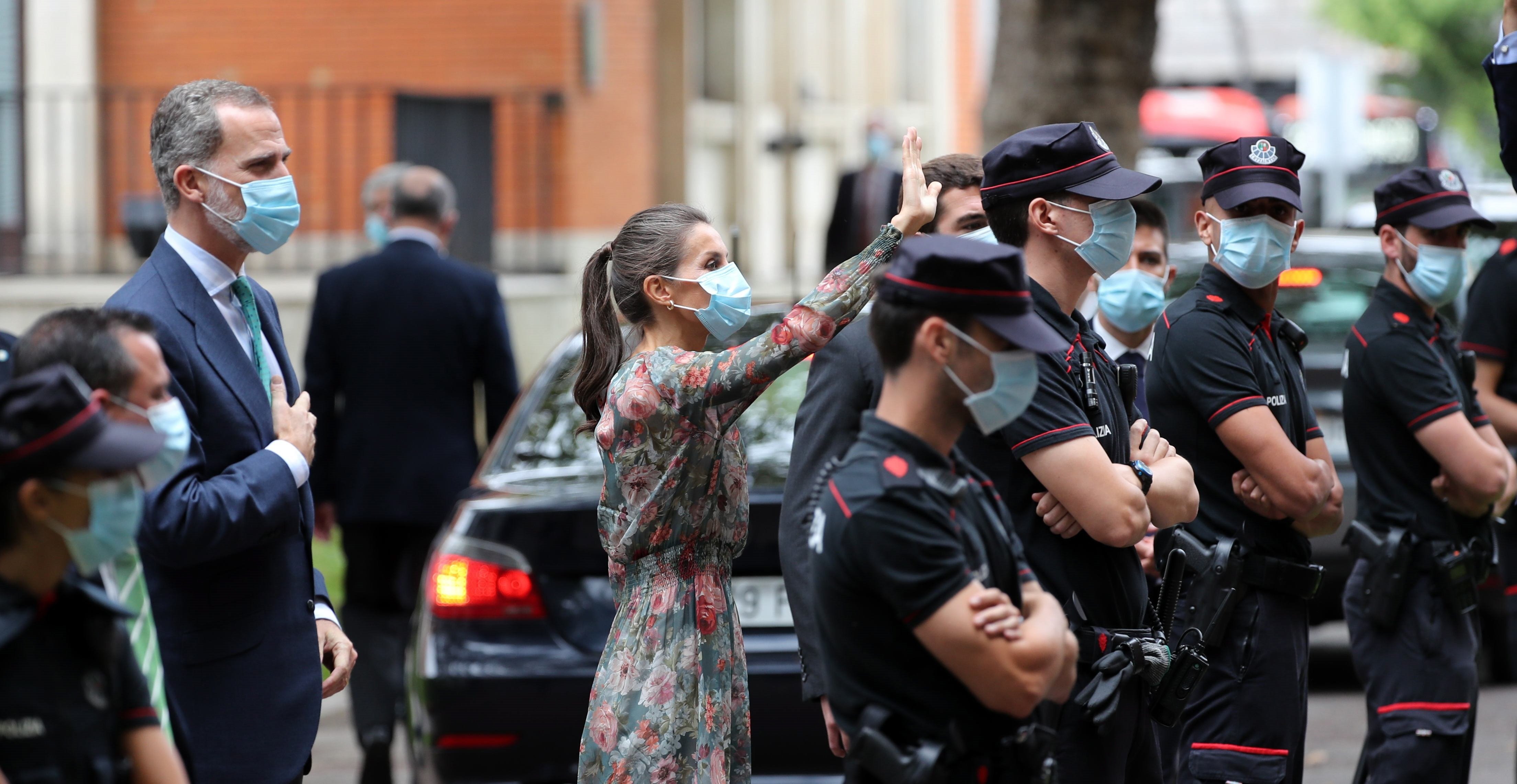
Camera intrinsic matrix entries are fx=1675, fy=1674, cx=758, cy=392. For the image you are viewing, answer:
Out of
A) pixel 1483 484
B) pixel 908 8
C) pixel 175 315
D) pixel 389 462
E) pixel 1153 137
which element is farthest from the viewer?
pixel 1153 137

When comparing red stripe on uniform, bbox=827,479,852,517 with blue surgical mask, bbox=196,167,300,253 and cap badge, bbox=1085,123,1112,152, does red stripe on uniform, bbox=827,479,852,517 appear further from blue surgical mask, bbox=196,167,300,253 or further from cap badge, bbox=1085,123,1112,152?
blue surgical mask, bbox=196,167,300,253

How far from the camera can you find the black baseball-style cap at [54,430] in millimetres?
2451

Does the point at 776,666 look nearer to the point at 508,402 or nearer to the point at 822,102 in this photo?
the point at 508,402

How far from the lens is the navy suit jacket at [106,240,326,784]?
3359 millimetres

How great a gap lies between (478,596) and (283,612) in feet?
4.55

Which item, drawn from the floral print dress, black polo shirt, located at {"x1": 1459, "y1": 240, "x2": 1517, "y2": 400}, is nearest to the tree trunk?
black polo shirt, located at {"x1": 1459, "y1": 240, "x2": 1517, "y2": 400}

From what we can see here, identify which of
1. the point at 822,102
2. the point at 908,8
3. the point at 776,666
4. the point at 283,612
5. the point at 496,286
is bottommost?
the point at 776,666

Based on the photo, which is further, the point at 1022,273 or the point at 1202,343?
the point at 1202,343

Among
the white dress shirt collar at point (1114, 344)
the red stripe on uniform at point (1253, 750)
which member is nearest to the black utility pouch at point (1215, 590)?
the red stripe on uniform at point (1253, 750)

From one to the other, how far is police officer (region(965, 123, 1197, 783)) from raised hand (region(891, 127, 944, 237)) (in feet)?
0.89

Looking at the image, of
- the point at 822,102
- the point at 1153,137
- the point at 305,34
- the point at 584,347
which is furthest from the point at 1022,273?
the point at 1153,137

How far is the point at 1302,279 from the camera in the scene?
320 inches

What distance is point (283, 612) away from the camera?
3559mm

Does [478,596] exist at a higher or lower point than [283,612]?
lower
